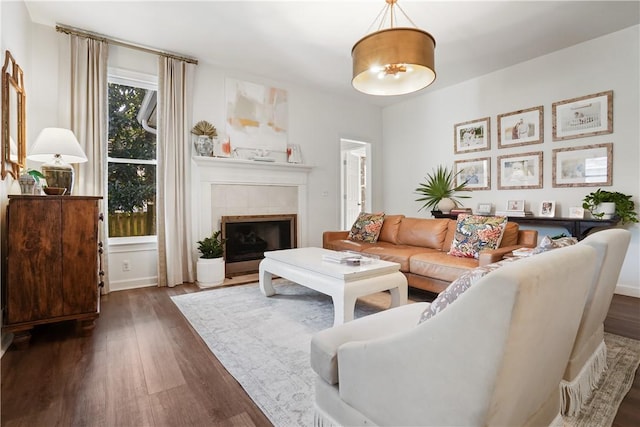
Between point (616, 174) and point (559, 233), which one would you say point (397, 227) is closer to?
point (559, 233)

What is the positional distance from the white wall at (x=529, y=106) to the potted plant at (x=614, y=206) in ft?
0.50

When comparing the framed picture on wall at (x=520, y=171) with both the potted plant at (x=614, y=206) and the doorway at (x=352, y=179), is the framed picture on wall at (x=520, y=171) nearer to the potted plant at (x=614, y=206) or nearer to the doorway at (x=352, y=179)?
the potted plant at (x=614, y=206)

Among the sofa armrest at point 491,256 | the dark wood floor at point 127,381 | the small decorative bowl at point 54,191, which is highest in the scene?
the small decorative bowl at point 54,191

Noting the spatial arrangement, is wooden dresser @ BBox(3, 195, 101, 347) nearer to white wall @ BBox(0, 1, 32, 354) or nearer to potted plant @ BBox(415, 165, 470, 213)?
white wall @ BBox(0, 1, 32, 354)

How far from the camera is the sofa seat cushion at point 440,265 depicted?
2.96 metres

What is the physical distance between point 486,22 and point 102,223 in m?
4.53

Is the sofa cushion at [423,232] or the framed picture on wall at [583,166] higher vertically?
the framed picture on wall at [583,166]

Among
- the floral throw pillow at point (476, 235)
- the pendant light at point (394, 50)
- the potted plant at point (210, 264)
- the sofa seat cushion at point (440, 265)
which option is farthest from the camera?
the potted plant at point (210, 264)

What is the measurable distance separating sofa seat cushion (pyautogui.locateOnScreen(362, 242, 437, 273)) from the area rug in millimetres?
418

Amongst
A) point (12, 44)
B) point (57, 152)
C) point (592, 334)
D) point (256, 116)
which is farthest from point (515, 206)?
point (12, 44)

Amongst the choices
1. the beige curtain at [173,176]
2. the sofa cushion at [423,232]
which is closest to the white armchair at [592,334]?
the sofa cushion at [423,232]

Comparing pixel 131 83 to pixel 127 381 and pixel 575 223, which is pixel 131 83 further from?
pixel 575 223

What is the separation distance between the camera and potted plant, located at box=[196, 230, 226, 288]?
384 centimetres

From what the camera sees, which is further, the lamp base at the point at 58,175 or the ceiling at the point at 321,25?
the ceiling at the point at 321,25
